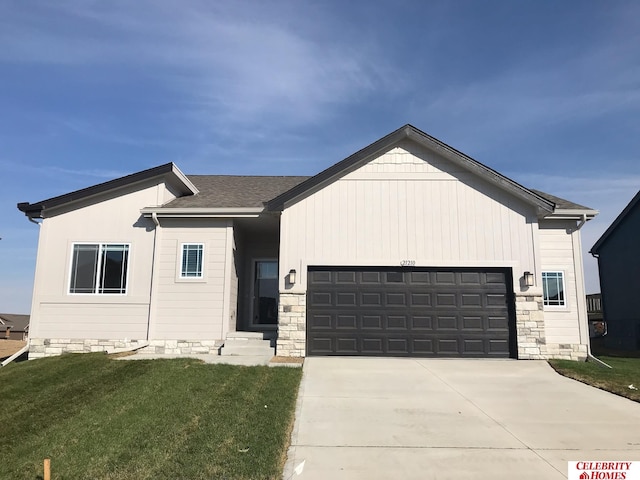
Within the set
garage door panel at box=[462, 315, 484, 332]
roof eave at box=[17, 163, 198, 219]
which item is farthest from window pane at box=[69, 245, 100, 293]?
garage door panel at box=[462, 315, 484, 332]

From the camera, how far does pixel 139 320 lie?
12164mm

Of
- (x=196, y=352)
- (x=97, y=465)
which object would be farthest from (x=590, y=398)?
(x=196, y=352)

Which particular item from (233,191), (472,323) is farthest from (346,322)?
(233,191)

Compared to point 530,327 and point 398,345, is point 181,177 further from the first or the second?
point 530,327

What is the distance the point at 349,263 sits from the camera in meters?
11.7

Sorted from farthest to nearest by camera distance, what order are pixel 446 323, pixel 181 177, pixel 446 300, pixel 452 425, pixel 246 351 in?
1. pixel 181 177
2. pixel 246 351
3. pixel 446 300
4. pixel 446 323
5. pixel 452 425

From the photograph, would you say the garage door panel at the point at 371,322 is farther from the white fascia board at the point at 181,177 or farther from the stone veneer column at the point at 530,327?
the white fascia board at the point at 181,177

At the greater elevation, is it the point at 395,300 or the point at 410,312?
the point at 395,300

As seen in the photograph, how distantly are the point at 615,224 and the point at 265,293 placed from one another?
638 inches

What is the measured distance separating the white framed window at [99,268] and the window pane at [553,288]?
37.4 feet

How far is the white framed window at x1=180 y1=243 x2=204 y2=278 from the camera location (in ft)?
40.8

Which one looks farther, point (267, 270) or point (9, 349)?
point (9, 349)

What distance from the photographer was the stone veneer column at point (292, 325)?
450 inches

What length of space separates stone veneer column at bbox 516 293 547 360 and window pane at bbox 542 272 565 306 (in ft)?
2.70
